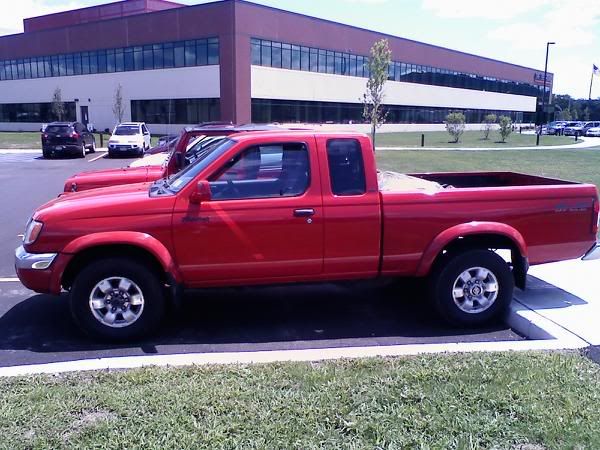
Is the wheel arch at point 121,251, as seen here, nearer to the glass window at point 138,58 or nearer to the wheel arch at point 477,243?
the wheel arch at point 477,243

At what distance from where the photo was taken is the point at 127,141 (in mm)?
28141

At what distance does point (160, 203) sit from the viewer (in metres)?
4.85

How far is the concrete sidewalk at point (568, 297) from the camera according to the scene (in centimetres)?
514

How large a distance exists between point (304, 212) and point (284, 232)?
247 millimetres

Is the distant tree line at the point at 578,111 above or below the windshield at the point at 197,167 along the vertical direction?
above

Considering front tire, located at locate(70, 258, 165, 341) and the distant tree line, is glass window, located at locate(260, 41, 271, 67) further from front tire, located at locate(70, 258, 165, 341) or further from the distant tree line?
the distant tree line

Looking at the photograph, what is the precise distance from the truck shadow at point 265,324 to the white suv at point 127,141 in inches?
910

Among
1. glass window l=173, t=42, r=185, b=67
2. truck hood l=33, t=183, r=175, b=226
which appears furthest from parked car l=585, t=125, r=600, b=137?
truck hood l=33, t=183, r=175, b=226

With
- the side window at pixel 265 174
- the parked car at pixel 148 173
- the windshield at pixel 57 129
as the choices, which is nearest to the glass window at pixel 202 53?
the windshield at pixel 57 129

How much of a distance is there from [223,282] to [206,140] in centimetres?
313

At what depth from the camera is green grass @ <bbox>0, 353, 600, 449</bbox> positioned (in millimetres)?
3240

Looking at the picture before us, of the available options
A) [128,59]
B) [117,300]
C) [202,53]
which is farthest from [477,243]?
[128,59]

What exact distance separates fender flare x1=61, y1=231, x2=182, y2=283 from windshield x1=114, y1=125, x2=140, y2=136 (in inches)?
1002

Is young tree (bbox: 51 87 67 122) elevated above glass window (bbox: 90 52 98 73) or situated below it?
below
